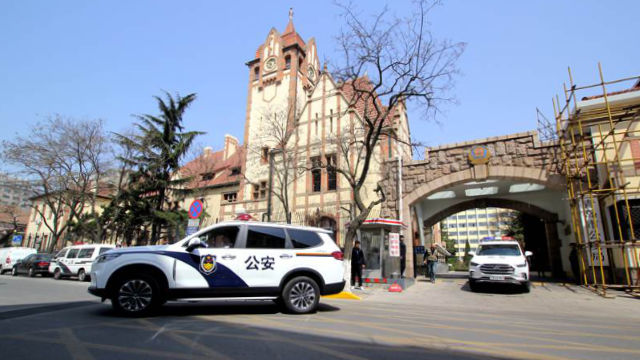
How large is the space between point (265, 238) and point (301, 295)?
4.59 feet

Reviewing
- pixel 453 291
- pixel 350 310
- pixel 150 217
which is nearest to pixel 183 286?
pixel 350 310

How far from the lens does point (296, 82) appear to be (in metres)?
29.0

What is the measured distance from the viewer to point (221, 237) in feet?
23.0

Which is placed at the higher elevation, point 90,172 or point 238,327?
point 90,172

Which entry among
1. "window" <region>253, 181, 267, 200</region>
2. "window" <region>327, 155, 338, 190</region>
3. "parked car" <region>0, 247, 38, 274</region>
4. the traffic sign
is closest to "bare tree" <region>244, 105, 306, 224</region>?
"window" <region>253, 181, 267, 200</region>

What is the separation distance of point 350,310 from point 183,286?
380 centimetres

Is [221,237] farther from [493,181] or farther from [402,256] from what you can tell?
[493,181]

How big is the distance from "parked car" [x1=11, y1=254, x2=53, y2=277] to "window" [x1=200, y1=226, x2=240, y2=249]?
20.1 m

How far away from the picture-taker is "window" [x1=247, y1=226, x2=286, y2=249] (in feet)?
23.5

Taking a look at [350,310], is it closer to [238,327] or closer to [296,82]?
[238,327]

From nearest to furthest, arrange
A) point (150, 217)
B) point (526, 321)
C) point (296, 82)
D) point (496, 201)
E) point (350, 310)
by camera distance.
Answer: point (526, 321)
point (350, 310)
point (496, 201)
point (150, 217)
point (296, 82)

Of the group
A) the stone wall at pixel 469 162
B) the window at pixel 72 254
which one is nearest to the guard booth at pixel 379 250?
the stone wall at pixel 469 162

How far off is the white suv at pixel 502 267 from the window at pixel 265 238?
29.2 feet

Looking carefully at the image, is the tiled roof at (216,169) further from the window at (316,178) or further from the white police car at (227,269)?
the white police car at (227,269)
